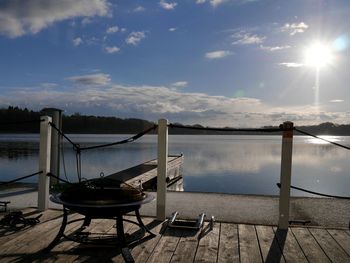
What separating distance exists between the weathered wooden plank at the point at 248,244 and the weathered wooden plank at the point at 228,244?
55 mm

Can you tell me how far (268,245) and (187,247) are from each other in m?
0.88

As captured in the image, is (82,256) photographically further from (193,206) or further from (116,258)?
(193,206)

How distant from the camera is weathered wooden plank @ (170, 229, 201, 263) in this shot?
12.8 ft

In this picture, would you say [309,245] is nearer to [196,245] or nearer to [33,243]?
[196,245]

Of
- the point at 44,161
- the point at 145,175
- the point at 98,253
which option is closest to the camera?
the point at 98,253

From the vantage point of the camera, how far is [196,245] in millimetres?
4309

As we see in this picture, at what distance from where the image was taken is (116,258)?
3859 mm

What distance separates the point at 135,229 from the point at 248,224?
1.47 meters

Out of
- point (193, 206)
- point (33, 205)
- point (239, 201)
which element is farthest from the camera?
point (239, 201)

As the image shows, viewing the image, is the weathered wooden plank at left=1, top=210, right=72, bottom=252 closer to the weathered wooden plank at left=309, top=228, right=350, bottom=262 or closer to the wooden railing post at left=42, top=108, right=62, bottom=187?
the weathered wooden plank at left=309, top=228, right=350, bottom=262

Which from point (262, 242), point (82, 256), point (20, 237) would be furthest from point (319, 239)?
point (20, 237)

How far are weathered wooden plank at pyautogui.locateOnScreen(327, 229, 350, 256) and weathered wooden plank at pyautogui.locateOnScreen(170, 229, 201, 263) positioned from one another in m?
1.57

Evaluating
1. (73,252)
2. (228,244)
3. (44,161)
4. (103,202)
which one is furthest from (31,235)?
(228,244)

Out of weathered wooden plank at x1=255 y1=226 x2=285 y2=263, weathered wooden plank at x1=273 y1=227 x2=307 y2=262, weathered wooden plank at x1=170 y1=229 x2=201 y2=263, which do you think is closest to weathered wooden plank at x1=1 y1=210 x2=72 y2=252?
weathered wooden plank at x1=170 y1=229 x2=201 y2=263
